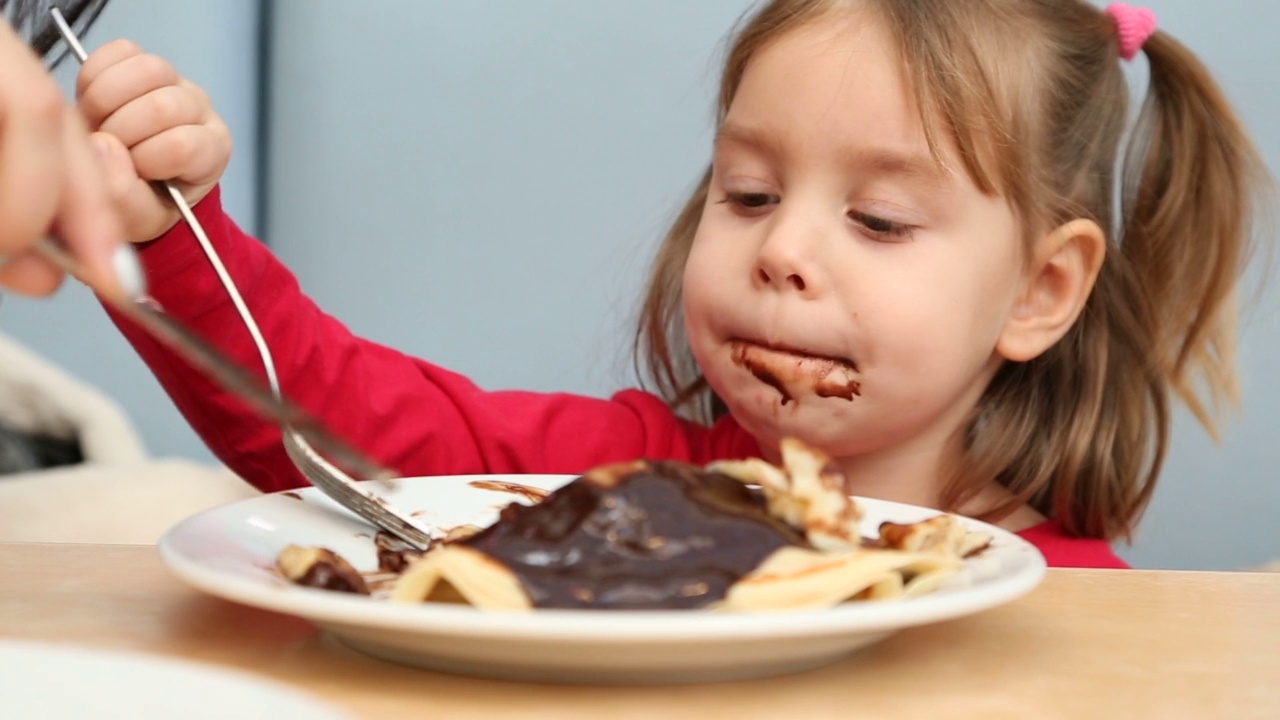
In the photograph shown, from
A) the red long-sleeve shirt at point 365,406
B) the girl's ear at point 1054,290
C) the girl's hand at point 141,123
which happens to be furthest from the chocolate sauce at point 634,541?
the girl's ear at point 1054,290

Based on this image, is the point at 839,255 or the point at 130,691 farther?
the point at 839,255

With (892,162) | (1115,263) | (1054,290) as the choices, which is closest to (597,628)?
(892,162)

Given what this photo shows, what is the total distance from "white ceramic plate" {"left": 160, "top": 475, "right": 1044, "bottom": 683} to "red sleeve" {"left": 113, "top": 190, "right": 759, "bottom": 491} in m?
0.51

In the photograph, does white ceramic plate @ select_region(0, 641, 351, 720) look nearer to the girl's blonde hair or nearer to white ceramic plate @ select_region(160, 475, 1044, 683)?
white ceramic plate @ select_region(160, 475, 1044, 683)

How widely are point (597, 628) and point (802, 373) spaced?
2.16ft

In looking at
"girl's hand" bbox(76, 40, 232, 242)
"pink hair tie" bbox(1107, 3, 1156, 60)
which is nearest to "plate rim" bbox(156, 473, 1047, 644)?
"girl's hand" bbox(76, 40, 232, 242)

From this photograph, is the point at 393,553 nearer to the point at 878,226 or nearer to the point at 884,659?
the point at 884,659

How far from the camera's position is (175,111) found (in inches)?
33.5

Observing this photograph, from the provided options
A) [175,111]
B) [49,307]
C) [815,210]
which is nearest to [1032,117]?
[815,210]

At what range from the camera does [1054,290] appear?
3.82ft

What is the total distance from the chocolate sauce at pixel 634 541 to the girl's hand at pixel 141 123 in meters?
0.47

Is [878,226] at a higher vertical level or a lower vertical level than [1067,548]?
higher

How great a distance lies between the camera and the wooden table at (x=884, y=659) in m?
0.42

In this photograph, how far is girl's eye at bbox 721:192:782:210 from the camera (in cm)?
106
